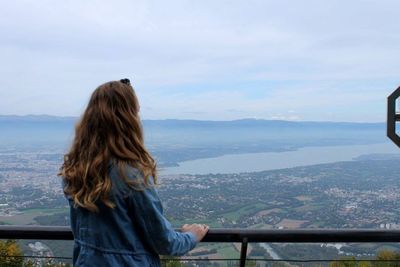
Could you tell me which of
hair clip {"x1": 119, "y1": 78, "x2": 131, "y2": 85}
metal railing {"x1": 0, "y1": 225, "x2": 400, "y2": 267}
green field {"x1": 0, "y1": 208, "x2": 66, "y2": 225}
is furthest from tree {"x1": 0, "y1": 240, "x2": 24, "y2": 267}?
green field {"x1": 0, "y1": 208, "x2": 66, "y2": 225}

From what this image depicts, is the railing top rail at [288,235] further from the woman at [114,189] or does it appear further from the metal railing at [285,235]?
the woman at [114,189]

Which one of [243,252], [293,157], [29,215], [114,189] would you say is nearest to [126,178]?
[114,189]

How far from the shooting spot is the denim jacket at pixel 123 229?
6.32 feet

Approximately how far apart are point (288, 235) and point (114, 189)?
0.94m

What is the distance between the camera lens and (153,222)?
197 cm

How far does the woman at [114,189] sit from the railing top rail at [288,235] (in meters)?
0.38

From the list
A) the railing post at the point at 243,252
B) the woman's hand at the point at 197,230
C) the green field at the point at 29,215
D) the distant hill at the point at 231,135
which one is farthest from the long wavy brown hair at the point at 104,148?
the distant hill at the point at 231,135

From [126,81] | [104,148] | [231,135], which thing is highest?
[126,81]

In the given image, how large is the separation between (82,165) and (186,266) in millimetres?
972

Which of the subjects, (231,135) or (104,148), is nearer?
(104,148)

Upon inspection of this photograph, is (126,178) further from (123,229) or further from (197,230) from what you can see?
(197,230)

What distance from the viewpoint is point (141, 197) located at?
1.93 m

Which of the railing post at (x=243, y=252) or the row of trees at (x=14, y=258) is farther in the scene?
the row of trees at (x=14, y=258)

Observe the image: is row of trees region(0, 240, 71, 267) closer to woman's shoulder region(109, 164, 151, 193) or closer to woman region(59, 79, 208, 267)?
woman region(59, 79, 208, 267)
